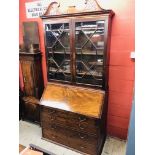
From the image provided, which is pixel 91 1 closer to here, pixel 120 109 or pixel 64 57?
pixel 64 57

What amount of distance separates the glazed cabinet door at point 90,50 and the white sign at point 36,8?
85cm

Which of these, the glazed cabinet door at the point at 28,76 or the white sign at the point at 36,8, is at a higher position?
the white sign at the point at 36,8

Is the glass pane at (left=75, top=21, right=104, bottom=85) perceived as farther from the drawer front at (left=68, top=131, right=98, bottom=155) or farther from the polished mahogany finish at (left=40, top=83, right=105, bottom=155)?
the drawer front at (left=68, top=131, right=98, bottom=155)

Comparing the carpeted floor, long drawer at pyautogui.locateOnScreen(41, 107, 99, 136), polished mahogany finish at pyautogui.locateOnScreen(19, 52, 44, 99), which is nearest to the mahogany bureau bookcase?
long drawer at pyautogui.locateOnScreen(41, 107, 99, 136)

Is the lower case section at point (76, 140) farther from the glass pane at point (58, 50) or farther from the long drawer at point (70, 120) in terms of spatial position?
the glass pane at point (58, 50)

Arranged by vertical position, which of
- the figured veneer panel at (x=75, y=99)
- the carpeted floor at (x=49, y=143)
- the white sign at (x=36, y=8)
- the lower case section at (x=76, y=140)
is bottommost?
the carpeted floor at (x=49, y=143)

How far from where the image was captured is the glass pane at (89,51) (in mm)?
2121

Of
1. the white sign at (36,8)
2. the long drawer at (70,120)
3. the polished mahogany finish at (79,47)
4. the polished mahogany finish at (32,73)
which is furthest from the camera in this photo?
the polished mahogany finish at (32,73)

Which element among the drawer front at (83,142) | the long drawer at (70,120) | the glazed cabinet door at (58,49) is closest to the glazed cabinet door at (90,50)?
the glazed cabinet door at (58,49)

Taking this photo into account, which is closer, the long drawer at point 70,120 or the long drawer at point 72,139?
the long drawer at point 70,120

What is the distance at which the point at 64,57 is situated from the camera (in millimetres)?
2473

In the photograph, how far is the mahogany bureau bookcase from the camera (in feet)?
6.99

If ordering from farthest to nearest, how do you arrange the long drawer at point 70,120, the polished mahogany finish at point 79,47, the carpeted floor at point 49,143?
the carpeted floor at point 49,143
the long drawer at point 70,120
the polished mahogany finish at point 79,47

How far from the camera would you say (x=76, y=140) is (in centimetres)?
240
